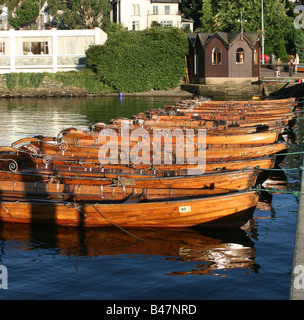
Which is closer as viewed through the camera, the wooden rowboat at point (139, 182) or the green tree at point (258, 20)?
the wooden rowboat at point (139, 182)

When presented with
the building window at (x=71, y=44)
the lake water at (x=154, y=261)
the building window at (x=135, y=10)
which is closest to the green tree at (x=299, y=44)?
the building window at (x=135, y=10)

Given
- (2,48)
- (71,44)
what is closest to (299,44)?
(71,44)

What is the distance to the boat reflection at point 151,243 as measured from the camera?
13000 millimetres

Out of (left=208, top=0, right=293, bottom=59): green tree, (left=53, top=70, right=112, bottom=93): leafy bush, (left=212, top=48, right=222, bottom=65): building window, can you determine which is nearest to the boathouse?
(left=212, top=48, right=222, bottom=65): building window

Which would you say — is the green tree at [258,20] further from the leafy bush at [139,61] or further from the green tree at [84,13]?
the green tree at [84,13]

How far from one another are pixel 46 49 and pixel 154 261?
180 feet

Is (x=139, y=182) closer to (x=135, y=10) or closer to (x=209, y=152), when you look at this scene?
(x=209, y=152)

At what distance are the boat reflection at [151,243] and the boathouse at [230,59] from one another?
147ft

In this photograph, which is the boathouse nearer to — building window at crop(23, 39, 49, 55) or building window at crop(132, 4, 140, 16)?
building window at crop(23, 39, 49, 55)

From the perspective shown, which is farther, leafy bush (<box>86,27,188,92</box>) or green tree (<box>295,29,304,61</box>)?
green tree (<box>295,29,304,61</box>)

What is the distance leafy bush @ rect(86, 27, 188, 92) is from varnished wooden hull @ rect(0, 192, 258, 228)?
153 ft

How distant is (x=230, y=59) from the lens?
57.7 meters

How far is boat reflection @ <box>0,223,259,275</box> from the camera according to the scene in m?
13.0
